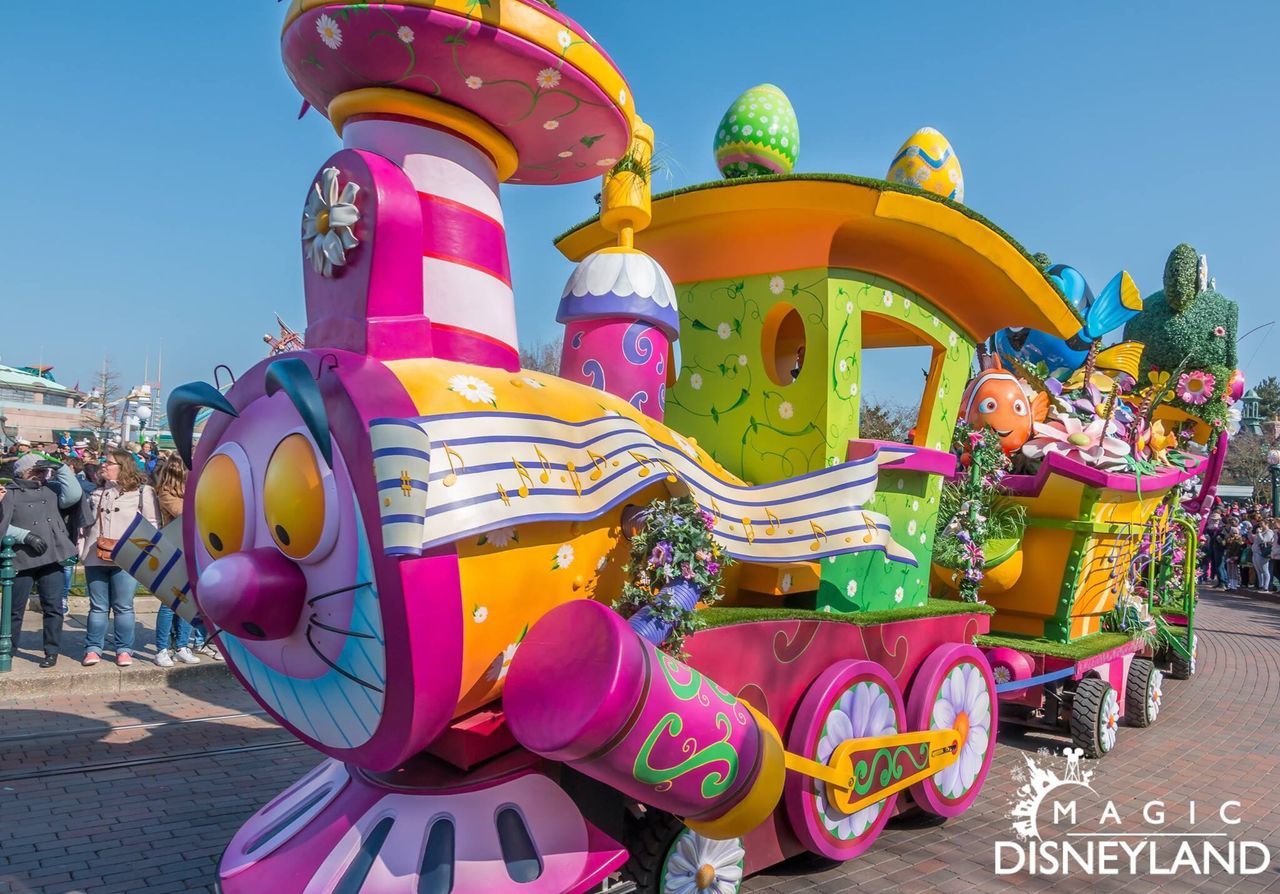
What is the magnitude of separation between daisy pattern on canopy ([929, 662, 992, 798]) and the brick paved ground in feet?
1.08

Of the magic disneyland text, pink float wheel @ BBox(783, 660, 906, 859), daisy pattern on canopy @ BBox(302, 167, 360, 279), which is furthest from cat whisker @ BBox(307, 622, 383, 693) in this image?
the magic disneyland text

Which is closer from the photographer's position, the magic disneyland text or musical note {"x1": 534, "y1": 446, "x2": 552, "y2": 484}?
musical note {"x1": 534, "y1": 446, "x2": 552, "y2": 484}

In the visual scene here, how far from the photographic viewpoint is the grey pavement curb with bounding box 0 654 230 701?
6.86 metres

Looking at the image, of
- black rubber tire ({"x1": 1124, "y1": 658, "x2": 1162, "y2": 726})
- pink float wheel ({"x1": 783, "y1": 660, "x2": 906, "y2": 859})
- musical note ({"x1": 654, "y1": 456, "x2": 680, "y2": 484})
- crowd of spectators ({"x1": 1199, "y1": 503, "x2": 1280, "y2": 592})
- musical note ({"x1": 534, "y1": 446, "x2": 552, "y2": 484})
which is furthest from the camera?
crowd of spectators ({"x1": 1199, "y1": 503, "x2": 1280, "y2": 592})

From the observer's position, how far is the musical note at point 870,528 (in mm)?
4051

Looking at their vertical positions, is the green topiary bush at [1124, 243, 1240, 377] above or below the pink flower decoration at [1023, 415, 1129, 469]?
above

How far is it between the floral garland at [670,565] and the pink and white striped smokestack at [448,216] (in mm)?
856

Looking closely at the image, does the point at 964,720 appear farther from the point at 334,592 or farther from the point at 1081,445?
the point at 334,592

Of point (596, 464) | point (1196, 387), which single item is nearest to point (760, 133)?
point (596, 464)

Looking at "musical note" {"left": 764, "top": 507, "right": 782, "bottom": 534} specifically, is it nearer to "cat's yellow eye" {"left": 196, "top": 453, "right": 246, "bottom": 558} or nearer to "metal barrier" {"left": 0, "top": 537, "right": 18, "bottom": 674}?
"cat's yellow eye" {"left": 196, "top": 453, "right": 246, "bottom": 558}

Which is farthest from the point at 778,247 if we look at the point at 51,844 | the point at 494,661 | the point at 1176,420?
the point at 1176,420

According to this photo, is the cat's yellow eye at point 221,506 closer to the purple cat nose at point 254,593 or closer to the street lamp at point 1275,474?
the purple cat nose at point 254,593

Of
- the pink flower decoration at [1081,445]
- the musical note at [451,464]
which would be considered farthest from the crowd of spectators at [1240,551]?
the musical note at [451,464]

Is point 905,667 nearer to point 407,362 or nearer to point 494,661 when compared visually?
point 494,661
